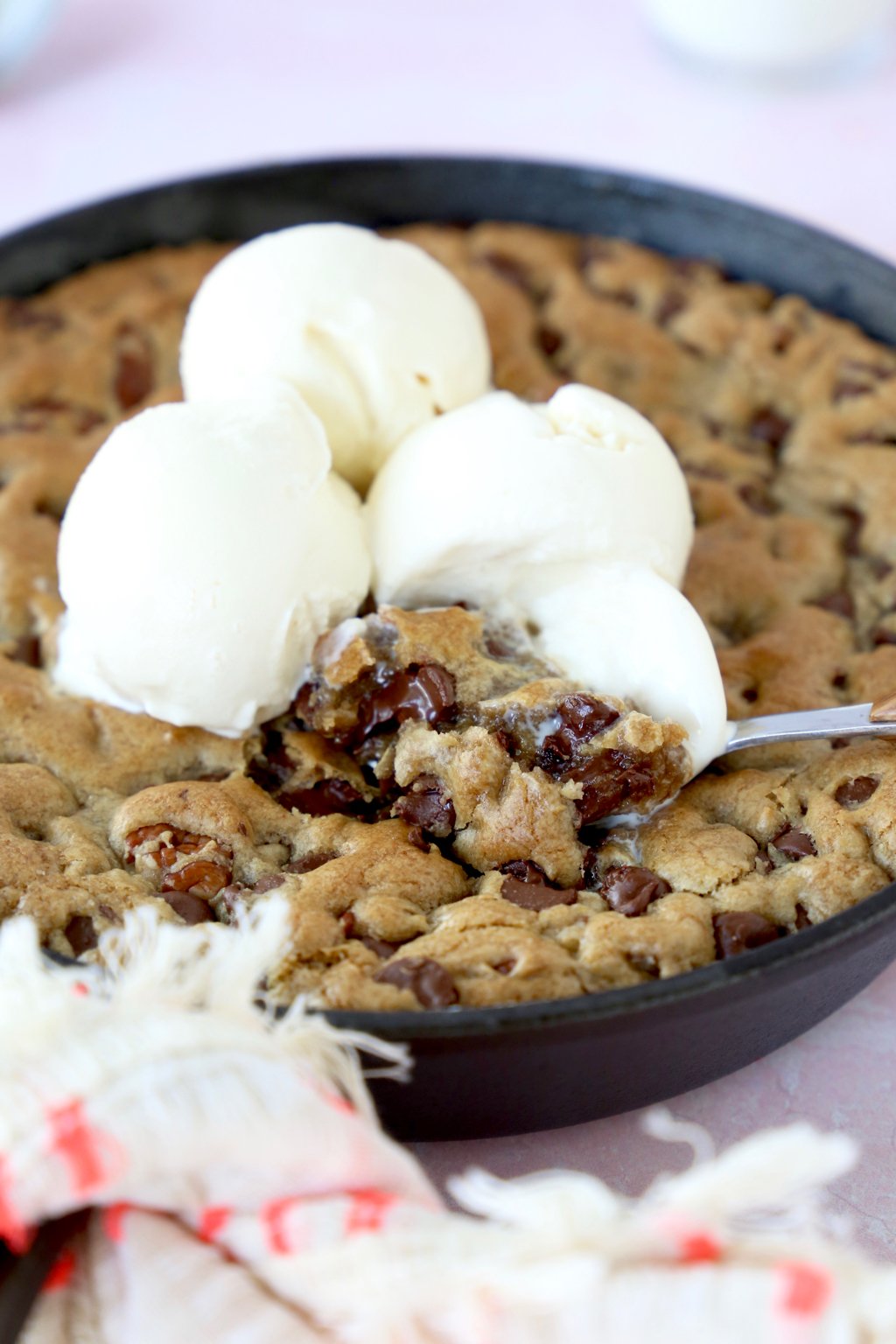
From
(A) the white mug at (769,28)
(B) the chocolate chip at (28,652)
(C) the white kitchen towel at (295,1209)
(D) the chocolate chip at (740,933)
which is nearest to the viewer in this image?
(C) the white kitchen towel at (295,1209)

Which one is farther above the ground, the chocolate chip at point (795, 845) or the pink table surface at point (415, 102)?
the pink table surface at point (415, 102)

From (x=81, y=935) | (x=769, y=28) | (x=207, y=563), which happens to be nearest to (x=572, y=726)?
(x=207, y=563)

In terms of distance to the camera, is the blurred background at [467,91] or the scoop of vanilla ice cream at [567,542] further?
the blurred background at [467,91]

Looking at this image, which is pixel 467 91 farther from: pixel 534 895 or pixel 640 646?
pixel 534 895

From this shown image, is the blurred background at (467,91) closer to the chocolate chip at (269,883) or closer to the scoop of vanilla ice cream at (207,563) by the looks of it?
the scoop of vanilla ice cream at (207,563)

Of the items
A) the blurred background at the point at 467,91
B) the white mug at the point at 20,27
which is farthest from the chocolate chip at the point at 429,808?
the white mug at the point at 20,27

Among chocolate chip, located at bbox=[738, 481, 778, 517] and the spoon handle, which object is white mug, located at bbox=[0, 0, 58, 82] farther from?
the spoon handle

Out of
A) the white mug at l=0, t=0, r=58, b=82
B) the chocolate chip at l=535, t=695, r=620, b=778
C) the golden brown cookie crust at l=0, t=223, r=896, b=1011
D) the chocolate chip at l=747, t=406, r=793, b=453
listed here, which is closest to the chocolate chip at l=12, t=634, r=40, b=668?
the golden brown cookie crust at l=0, t=223, r=896, b=1011

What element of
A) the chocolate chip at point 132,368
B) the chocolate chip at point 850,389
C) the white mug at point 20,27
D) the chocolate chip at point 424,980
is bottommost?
the chocolate chip at point 424,980

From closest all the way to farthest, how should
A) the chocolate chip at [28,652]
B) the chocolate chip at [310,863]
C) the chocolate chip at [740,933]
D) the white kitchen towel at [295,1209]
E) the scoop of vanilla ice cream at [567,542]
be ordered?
the white kitchen towel at [295,1209], the chocolate chip at [740,933], the chocolate chip at [310,863], the scoop of vanilla ice cream at [567,542], the chocolate chip at [28,652]
